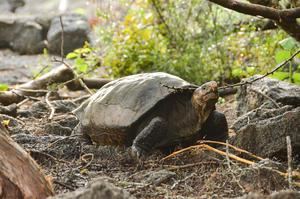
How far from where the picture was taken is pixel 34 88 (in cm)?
588

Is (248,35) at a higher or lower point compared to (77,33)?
higher

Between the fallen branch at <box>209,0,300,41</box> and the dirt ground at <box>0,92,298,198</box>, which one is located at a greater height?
the fallen branch at <box>209,0,300,41</box>

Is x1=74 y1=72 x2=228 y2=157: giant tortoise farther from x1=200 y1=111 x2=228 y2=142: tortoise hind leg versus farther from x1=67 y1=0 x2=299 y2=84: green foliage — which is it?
x1=67 y1=0 x2=299 y2=84: green foliage

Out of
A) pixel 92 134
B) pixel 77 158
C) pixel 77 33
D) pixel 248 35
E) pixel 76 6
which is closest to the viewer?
pixel 77 158

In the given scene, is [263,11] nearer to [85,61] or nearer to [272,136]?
[272,136]

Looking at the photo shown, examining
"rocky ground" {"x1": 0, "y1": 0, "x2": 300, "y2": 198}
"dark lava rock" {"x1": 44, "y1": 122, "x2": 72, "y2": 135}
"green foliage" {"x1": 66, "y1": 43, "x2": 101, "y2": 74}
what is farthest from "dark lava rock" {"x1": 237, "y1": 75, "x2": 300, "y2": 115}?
"green foliage" {"x1": 66, "y1": 43, "x2": 101, "y2": 74}

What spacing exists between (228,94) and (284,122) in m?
3.16

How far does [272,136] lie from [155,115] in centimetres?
85

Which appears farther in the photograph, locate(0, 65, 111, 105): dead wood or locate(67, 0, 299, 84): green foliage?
locate(67, 0, 299, 84): green foliage

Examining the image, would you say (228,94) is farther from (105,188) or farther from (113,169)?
(105,188)

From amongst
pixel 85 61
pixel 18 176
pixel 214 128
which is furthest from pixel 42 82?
pixel 18 176

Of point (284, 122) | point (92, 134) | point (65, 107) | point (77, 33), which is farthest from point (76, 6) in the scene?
point (284, 122)

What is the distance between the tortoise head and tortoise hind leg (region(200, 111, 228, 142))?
0.09m

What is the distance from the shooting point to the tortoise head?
3230mm
